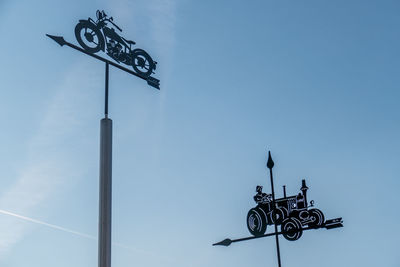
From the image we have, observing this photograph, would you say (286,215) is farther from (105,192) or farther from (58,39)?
(58,39)

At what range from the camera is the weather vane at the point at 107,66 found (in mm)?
10812

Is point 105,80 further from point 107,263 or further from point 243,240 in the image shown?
point 243,240

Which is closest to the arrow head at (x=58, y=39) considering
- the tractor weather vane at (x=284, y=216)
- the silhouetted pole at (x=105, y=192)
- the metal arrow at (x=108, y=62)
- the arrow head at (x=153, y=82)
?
the metal arrow at (x=108, y=62)

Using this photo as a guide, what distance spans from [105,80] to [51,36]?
143 cm

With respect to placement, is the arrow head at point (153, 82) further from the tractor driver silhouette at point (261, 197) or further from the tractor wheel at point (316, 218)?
the tractor wheel at point (316, 218)

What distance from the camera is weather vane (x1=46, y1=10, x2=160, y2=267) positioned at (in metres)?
10.8

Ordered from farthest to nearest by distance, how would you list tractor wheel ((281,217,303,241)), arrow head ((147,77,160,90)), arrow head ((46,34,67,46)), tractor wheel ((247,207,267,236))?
tractor wheel ((247,207,267,236)) < tractor wheel ((281,217,303,241)) < arrow head ((147,77,160,90)) < arrow head ((46,34,67,46))

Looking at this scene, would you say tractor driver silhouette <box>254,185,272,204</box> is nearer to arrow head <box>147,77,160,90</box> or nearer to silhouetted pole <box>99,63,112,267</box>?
arrow head <box>147,77,160,90</box>

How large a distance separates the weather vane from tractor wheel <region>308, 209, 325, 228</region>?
503cm

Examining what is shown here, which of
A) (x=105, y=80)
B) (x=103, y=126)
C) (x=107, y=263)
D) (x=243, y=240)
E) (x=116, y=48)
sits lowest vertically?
(x=107, y=263)

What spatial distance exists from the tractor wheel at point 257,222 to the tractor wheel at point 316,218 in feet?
4.18

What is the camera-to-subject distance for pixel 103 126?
1155 centimetres

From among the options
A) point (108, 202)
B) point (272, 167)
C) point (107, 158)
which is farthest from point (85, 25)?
point (272, 167)

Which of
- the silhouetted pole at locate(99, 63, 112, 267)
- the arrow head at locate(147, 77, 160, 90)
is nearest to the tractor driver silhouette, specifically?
the arrow head at locate(147, 77, 160, 90)
